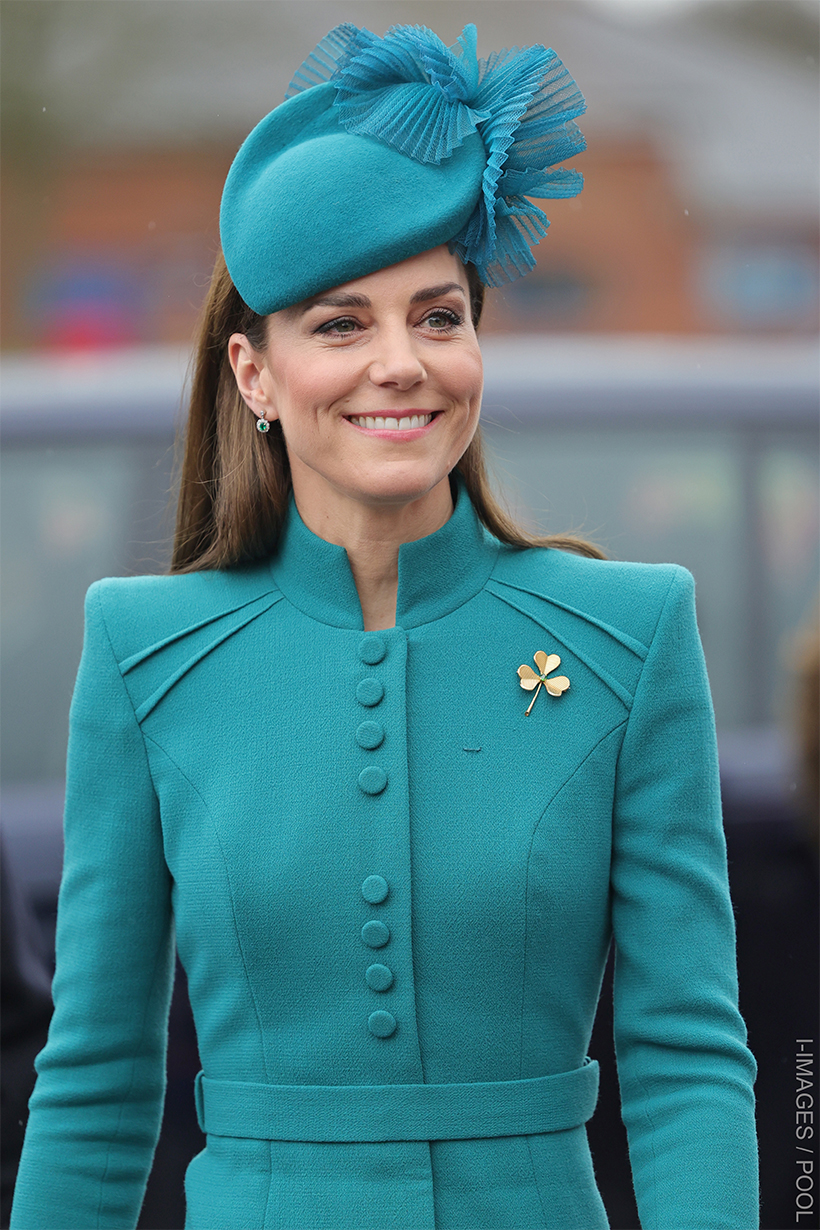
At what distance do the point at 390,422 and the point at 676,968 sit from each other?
0.76m

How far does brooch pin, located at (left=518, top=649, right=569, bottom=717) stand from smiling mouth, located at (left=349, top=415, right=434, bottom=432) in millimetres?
340

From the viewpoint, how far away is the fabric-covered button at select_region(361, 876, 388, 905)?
1.93 meters

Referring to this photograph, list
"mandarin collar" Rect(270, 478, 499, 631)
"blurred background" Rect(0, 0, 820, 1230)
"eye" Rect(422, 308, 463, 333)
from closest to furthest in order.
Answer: "eye" Rect(422, 308, 463, 333)
"mandarin collar" Rect(270, 478, 499, 631)
"blurred background" Rect(0, 0, 820, 1230)

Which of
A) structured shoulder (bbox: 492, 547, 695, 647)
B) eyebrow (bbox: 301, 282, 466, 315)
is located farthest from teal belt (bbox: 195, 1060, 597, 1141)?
eyebrow (bbox: 301, 282, 466, 315)

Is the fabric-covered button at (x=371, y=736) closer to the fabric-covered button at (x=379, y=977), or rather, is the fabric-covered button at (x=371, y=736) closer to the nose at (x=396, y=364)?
the fabric-covered button at (x=379, y=977)

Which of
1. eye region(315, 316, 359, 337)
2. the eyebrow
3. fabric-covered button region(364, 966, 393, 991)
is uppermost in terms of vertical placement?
the eyebrow

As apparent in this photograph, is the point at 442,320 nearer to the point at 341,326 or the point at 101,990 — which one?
the point at 341,326

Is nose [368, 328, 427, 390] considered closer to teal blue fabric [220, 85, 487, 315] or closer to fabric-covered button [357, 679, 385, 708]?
teal blue fabric [220, 85, 487, 315]

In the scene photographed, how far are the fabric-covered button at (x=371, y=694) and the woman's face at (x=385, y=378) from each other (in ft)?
0.76

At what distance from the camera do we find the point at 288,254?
6.40ft

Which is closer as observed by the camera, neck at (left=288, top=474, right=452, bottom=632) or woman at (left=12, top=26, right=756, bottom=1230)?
woman at (left=12, top=26, right=756, bottom=1230)

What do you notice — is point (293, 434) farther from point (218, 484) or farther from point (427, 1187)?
point (427, 1187)

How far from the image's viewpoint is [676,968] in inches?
76.9

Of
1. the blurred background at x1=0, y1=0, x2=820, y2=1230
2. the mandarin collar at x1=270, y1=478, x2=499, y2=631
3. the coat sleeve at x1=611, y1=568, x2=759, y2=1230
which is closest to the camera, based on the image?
the coat sleeve at x1=611, y1=568, x2=759, y2=1230
